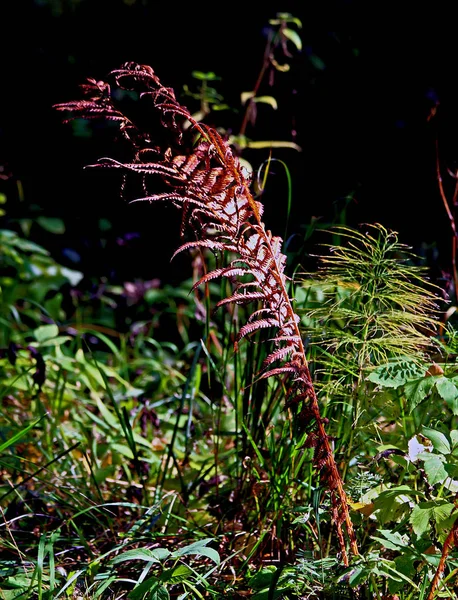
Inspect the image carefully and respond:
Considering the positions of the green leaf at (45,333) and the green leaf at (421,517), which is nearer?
the green leaf at (421,517)

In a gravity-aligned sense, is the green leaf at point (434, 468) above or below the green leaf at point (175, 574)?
above

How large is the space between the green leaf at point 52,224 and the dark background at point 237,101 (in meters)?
0.05

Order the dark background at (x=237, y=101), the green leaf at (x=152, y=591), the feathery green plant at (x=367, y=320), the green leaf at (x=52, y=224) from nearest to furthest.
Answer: the green leaf at (x=152, y=591) < the feathery green plant at (x=367, y=320) < the dark background at (x=237, y=101) < the green leaf at (x=52, y=224)

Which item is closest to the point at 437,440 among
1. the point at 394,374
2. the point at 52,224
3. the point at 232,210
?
the point at 394,374

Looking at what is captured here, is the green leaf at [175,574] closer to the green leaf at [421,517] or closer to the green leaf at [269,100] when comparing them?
the green leaf at [421,517]

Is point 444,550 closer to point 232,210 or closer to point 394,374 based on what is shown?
point 394,374

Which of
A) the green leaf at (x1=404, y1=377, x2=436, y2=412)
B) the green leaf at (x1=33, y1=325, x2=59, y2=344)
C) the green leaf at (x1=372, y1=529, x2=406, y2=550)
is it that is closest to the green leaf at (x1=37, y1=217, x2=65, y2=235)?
the green leaf at (x1=33, y1=325, x2=59, y2=344)

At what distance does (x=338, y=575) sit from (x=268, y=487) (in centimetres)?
47

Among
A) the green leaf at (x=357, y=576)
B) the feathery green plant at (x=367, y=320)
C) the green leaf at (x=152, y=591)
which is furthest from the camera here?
the feathery green plant at (x=367, y=320)

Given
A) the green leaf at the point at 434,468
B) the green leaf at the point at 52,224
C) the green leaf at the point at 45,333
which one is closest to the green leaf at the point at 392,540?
the green leaf at the point at 434,468

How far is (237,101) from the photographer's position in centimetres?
381

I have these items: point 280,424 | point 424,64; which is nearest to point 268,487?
point 280,424

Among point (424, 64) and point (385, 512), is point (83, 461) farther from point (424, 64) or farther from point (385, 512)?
point (424, 64)

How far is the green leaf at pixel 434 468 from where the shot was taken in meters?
1.23
